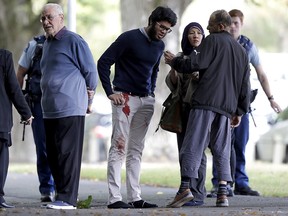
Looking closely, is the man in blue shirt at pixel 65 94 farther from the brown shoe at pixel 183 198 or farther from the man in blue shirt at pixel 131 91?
the brown shoe at pixel 183 198

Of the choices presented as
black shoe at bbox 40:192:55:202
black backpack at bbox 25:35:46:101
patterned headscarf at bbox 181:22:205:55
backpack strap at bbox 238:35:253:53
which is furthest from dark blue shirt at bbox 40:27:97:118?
backpack strap at bbox 238:35:253:53

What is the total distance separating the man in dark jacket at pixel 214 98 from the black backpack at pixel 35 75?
1.94 metres

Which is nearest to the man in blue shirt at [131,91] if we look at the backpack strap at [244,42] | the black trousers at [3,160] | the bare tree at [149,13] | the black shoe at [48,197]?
the black trousers at [3,160]

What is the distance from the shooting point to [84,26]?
40094 mm

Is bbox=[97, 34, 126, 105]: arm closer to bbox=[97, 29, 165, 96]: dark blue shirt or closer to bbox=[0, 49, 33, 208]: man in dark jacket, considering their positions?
bbox=[97, 29, 165, 96]: dark blue shirt

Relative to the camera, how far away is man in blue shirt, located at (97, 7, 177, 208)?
11.6 metres

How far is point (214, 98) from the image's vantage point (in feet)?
37.8

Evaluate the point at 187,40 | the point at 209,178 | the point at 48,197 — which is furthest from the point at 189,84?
the point at 209,178

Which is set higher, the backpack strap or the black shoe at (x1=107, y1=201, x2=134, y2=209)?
the backpack strap

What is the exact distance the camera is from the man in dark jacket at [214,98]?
11.5m

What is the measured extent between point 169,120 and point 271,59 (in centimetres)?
1050

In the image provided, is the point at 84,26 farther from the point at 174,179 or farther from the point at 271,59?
the point at 174,179

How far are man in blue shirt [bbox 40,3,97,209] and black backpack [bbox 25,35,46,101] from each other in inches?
68.6

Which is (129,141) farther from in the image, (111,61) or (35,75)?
(35,75)
